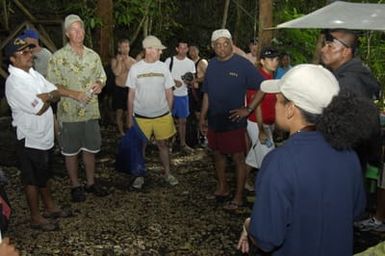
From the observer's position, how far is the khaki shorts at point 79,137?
5.38 m

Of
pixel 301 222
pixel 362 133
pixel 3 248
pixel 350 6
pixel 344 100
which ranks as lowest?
pixel 3 248

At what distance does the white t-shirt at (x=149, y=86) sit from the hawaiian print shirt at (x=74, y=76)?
17.6 inches

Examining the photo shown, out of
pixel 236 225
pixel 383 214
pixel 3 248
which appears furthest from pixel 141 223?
pixel 3 248

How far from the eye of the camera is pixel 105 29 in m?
9.84

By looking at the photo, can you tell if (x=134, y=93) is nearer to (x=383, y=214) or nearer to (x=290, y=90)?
(x=383, y=214)

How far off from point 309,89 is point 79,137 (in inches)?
152

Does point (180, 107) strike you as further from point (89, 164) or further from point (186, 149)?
point (89, 164)

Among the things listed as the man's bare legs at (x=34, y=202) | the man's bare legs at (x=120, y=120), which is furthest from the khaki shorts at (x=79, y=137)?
the man's bare legs at (x=120, y=120)

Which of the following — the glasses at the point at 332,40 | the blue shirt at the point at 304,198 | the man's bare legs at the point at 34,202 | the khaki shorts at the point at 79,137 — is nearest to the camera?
the blue shirt at the point at 304,198

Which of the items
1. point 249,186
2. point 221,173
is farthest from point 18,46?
point 249,186

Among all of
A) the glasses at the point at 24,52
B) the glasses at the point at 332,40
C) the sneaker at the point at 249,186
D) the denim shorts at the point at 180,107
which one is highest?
the glasses at the point at 332,40

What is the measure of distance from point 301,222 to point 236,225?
2.97 m

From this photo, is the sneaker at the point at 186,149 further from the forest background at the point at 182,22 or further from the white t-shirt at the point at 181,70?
the forest background at the point at 182,22

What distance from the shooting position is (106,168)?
6.77 m
